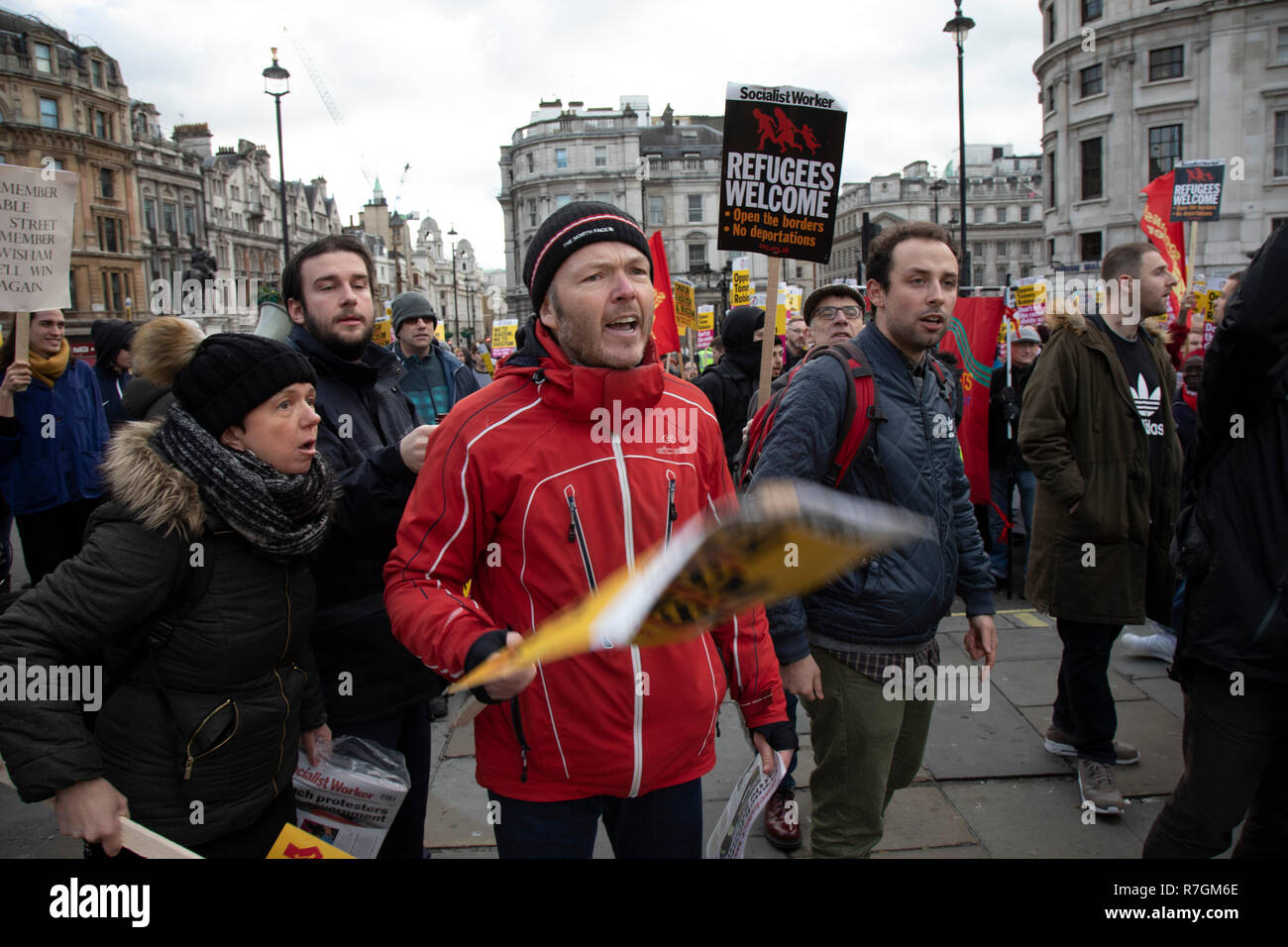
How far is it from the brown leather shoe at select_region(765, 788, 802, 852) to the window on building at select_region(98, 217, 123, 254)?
196 feet

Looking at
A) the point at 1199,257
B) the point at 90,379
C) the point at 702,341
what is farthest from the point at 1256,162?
the point at 90,379

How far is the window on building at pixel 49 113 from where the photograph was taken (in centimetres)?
4609

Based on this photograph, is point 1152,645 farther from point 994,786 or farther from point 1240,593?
point 1240,593

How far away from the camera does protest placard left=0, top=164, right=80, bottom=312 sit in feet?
13.3

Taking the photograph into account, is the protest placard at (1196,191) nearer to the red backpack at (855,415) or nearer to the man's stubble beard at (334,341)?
the red backpack at (855,415)

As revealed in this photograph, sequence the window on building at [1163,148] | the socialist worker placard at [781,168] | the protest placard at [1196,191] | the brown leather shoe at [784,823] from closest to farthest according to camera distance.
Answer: the brown leather shoe at [784,823]
the socialist worker placard at [781,168]
the protest placard at [1196,191]
the window on building at [1163,148]

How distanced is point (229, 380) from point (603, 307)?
101 cm

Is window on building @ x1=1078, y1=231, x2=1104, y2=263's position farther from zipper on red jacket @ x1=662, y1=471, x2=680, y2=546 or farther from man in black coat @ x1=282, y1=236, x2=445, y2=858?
zipper on red jacket @ x1=662, y1=471, x2=680, y2=546

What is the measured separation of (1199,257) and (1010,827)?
4029 cm

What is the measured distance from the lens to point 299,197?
8488 centimetres

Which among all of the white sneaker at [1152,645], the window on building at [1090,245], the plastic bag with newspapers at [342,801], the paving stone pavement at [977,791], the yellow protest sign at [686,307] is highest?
the window on building at [1090,245]

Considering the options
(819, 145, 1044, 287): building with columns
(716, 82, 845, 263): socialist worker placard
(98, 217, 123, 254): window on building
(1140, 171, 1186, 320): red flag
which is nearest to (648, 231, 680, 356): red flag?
(716, 82, 845, 263): socialist worker placard

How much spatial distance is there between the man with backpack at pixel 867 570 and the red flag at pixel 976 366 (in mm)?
5023

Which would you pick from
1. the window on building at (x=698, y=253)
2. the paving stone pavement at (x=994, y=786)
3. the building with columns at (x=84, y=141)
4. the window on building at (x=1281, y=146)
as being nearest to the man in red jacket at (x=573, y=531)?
the paving stone pavement at (x=994, y=786)
